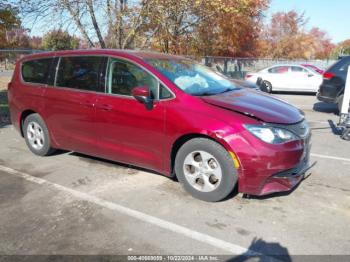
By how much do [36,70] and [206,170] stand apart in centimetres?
338

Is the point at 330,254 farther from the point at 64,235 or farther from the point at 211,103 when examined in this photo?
the point at 64,235

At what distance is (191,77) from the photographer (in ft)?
15.7

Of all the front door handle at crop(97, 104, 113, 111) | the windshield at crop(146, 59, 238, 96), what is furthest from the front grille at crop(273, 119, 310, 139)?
the front door handle at crop(97, 104, 113, 111)

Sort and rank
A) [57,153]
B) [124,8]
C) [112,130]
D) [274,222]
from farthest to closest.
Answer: [124,8], [57,153], [112,130], [274,222]

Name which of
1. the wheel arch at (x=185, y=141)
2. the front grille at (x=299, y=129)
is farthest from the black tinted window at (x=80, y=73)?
the front grille at (x=299, y=129)

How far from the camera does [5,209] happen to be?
13.1 ft

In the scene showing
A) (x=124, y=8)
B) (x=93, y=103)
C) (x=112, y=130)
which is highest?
(x=124, y=8)

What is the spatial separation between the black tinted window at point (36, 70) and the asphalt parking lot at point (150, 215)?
1.37 m

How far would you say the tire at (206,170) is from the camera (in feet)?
12.9

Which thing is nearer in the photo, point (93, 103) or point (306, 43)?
point (93, 103)

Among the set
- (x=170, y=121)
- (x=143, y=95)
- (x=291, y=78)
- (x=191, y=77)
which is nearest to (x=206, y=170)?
(x=170, y=121)

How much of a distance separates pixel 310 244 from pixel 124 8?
10316 millimetres

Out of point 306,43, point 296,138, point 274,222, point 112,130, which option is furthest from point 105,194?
point 306,43

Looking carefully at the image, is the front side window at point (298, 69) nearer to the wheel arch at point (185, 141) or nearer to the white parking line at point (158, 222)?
the wheel arch at point (185, 141)
